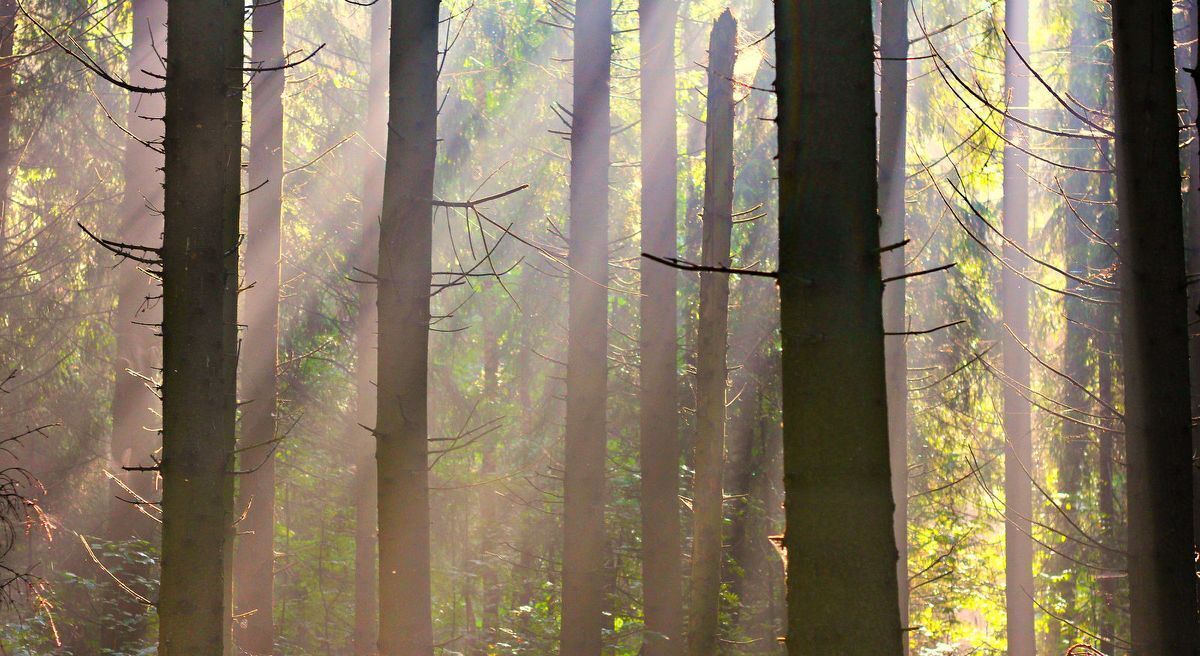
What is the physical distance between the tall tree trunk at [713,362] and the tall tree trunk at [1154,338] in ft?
14.3

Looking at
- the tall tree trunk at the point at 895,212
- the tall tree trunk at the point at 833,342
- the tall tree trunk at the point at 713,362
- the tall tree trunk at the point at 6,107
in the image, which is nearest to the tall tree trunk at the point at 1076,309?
the tall tree trunk at the point at 895,212

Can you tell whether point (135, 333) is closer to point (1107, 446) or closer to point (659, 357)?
point (659, 357)

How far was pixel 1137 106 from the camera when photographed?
4938 millimetres

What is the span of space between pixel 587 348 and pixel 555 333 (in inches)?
499

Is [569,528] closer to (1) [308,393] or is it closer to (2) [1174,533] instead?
(2) [1174,533]

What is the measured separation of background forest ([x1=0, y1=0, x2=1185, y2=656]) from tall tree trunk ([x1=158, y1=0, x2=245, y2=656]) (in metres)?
1.62

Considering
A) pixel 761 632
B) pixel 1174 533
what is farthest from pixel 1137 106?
pixel 761 632

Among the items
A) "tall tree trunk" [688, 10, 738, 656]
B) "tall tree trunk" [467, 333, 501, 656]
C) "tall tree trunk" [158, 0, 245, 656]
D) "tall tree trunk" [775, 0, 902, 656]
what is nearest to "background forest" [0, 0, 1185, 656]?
"tall tree trunk" [688, 10, 738, 656]

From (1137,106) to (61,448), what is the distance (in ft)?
56.8

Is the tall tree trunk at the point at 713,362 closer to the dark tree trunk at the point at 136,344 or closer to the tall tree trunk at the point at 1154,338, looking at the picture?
the tall tree trunk at the point at 1154,338

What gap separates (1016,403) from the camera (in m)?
14.5

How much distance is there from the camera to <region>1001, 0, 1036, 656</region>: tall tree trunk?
13820mm

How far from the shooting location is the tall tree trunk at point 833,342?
2.98 metres

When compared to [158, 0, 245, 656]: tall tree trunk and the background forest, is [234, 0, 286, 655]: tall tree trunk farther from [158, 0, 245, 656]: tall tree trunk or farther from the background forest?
[158, 0, 245, 656]: tall tree trunk
